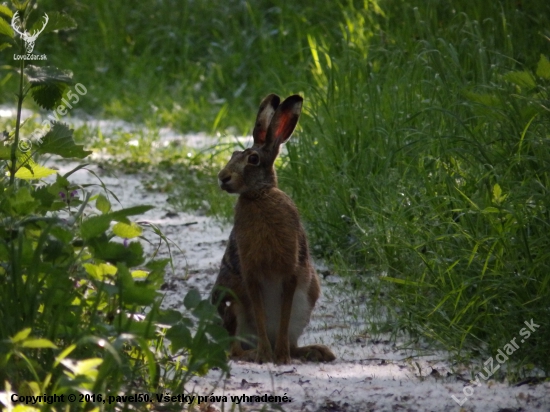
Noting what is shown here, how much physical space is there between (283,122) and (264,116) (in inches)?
5.4

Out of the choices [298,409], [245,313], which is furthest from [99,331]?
[245,313]

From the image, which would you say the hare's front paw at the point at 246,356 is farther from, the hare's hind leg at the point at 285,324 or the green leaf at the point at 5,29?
the green leaf at the point at 5,29

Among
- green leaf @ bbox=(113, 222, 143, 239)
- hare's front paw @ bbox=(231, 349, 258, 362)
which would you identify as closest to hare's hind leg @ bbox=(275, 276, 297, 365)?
hare's front paw @ bbox=(231, 349, 258, 362)

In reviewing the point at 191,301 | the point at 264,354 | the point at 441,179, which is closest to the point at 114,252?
the point at 191,301

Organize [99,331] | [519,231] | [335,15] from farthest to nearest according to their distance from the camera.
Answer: [335,15], [519,231], [99,331]

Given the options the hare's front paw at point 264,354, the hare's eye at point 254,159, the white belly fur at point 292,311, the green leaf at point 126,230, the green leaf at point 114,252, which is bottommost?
the hare's front paw at point 264,354

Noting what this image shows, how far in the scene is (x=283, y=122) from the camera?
→ 14.4ft

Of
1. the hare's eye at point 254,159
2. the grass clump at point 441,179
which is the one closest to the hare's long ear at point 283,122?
the hare's eye at point 254,159

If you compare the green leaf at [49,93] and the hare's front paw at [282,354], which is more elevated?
the green leaf at [49,93]

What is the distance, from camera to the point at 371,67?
6.86 metres

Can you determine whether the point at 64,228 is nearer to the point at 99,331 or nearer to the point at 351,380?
the point at 99,331

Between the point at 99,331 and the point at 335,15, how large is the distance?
24.7ft

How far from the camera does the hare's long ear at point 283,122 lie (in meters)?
4.32

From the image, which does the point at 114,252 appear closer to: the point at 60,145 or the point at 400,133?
the point at 60,145
